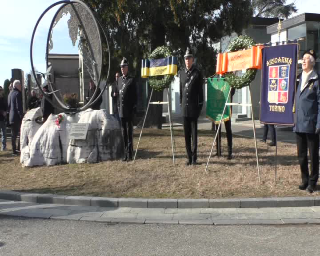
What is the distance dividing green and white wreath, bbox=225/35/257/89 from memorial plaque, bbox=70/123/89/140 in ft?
11.6

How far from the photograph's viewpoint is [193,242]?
14.1 ft

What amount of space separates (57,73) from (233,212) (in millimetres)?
7902

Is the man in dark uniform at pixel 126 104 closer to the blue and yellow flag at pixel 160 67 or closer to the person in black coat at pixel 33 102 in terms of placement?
the blue and yellow flag at pixel 160 67

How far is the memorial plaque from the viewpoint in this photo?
8.45 m

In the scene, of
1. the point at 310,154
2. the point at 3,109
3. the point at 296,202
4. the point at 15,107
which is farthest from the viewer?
the point at 3,109

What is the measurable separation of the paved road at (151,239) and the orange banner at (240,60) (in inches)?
123

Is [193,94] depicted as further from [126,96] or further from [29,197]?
[29,197]

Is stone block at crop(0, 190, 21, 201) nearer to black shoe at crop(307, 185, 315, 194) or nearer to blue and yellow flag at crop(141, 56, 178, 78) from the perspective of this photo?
blue and yellow flag at crop(141, 56, 178, 78)

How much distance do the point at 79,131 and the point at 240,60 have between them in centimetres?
408

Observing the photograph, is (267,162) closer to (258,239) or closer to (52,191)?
(258,239)

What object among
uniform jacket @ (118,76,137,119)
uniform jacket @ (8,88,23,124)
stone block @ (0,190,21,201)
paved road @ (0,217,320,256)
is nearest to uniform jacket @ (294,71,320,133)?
paved road @ (0,217,320,256)

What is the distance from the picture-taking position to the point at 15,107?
1027 cm

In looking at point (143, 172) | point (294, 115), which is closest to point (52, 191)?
point (143, 172)

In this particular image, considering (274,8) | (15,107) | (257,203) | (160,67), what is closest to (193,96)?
Result: (160,67)
